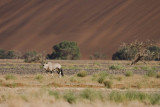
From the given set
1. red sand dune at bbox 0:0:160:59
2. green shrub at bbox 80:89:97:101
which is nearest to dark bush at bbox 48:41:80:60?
red sand dune at bbox 0:0:160:59

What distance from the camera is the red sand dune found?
308 ft

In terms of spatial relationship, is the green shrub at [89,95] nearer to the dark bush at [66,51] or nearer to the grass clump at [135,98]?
the grass clump at [135,98]

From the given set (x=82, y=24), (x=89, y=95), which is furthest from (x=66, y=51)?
(x=89, y=95)

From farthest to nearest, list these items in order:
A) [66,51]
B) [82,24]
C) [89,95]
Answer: [82,24], [66,51], [89,95]

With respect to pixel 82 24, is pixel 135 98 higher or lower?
lower

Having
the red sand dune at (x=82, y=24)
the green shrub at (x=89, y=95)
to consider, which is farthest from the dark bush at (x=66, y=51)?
the green shrub at (x=89, y=95)

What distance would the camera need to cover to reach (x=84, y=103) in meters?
12.9

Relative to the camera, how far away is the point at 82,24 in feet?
349

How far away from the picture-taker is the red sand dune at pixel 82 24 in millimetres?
93875

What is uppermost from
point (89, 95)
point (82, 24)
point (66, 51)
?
point (82, 24)

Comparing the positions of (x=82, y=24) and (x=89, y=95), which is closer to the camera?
(x=89, y=95)

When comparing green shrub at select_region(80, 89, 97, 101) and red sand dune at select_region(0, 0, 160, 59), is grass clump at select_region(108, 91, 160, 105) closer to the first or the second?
green shrub at select_region(80, 89, 97, 101)

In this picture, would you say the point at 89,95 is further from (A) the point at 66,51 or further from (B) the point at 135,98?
(A) the point at 66,51

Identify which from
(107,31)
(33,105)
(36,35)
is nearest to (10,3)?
(36,35)
